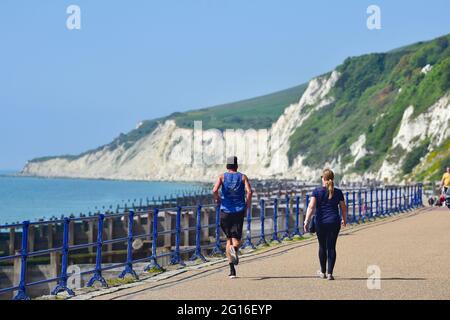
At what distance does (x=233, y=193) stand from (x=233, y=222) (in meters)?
0.48

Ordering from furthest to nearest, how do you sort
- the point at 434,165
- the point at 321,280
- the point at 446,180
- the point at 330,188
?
the point at 434,165
the point at 446,180
the point at 330,188
the point at 321,280

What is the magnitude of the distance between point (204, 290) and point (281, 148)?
16999 cm

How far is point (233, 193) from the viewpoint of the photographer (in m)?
16.0

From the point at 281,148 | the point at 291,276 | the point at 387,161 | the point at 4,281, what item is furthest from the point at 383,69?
the point at 291,276

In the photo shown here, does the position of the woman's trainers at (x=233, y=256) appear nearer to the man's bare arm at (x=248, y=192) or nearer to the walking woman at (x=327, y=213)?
the man's bare arm at (x=248, y=192)

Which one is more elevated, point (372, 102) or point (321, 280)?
point (372, 102)

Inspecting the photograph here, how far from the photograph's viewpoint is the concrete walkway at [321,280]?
13.9 meters

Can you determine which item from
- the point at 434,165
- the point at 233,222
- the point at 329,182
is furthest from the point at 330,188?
the point at 434,165

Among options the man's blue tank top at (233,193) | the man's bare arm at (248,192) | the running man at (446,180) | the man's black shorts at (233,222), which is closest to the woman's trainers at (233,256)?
the man's black shorts at (233,222)

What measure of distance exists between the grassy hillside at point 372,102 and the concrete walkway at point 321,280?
8716cm

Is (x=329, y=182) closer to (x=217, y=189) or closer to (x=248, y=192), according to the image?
(x=248, y=192)

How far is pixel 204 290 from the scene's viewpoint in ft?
47.3
